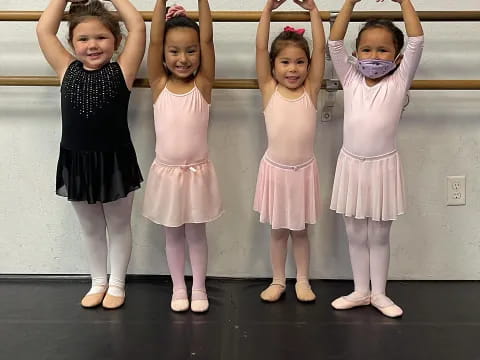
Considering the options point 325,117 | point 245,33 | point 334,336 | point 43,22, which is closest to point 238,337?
point 334,336

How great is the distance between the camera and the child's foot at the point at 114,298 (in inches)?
69.2

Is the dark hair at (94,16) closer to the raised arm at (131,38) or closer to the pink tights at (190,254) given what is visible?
the raised arm at (131,38)

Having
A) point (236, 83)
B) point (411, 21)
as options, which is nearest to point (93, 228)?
point (236, 83)

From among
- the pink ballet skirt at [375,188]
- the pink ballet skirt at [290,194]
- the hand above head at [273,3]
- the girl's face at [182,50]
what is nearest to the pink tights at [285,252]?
the pink ballet skirt at [290,194]

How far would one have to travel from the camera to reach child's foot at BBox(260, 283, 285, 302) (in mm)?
1812

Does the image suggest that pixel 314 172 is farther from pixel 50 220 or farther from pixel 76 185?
pixel 50 220

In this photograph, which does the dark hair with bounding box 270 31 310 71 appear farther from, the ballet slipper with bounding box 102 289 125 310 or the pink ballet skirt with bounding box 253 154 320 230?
the ballet slipper with bounding box 102 289 125 310

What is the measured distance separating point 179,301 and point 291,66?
0.79 metres

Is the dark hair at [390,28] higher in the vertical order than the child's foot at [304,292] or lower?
higher

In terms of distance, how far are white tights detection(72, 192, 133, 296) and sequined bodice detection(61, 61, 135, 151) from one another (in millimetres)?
201

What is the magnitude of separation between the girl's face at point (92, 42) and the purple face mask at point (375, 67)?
74 centimetres

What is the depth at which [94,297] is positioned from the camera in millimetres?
1789

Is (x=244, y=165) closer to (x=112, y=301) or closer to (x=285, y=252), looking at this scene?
(x=285, y=252)

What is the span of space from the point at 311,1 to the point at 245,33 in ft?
0.87
